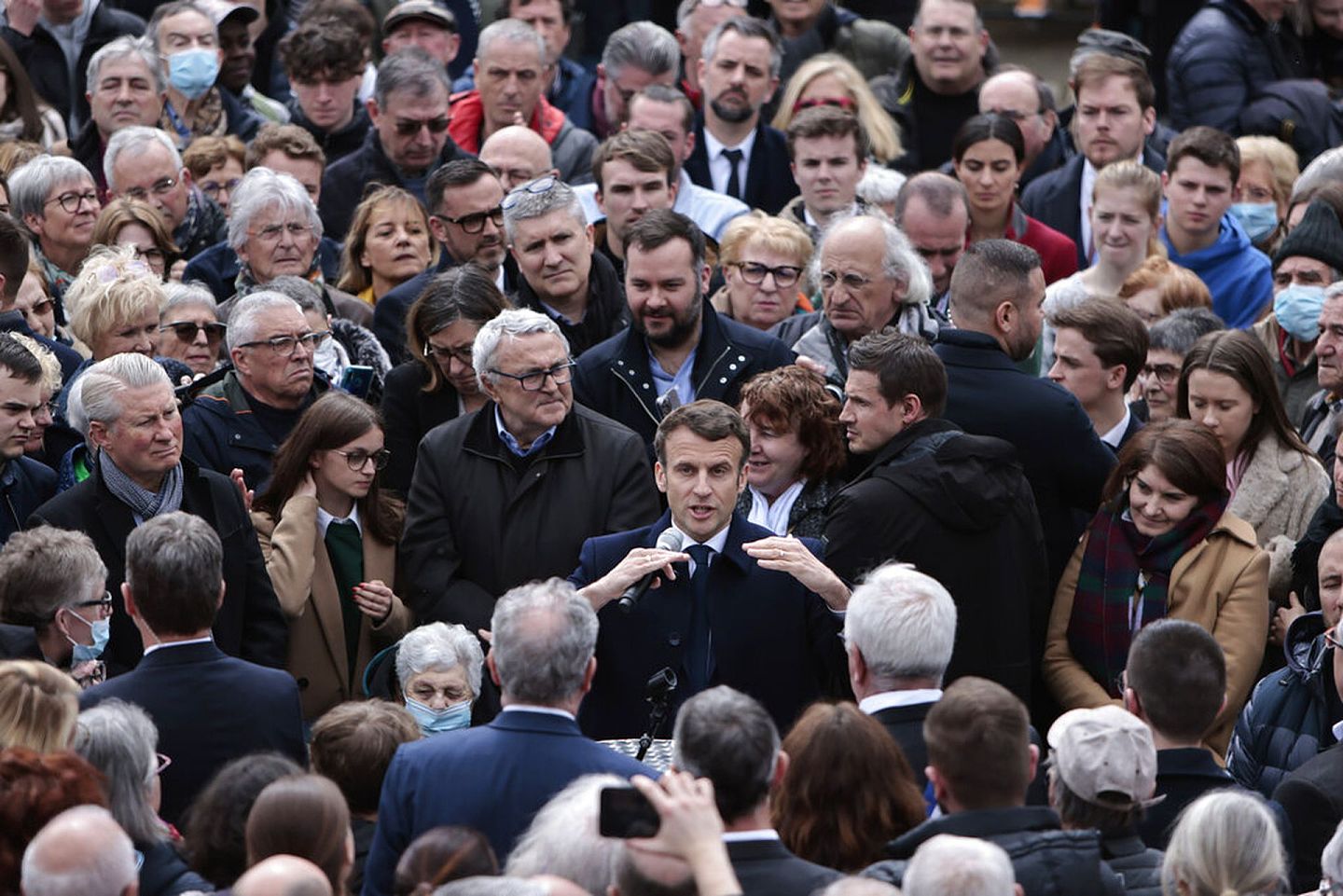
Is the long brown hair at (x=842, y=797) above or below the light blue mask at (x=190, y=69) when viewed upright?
below

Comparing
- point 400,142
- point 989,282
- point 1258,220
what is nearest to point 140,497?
point 989,282

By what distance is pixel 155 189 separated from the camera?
9.30 m

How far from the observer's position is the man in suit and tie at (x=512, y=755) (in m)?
5.06

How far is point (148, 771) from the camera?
5.08 metres

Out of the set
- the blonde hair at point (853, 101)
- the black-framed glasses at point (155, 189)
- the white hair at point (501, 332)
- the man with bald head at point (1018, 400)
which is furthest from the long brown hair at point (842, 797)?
the blonde hair at point (853, 101)

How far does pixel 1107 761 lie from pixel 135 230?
16.9ft

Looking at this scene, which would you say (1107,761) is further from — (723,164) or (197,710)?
(723,164)

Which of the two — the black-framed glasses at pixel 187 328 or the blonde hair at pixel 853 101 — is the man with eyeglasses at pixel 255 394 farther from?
the blonde hair at pixel 853 101

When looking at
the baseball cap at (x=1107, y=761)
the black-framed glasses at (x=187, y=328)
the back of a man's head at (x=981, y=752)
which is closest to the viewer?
the back of a man's head at (x=981, y=752)

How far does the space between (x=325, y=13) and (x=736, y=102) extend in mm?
2359

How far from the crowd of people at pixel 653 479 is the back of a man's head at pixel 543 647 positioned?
11mm

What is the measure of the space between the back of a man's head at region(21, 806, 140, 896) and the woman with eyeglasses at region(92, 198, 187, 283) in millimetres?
4577

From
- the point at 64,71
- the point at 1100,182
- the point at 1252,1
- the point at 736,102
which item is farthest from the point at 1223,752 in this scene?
the point at 64,71

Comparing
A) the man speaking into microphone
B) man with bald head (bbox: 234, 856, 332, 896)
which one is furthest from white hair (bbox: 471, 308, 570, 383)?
man with bald head (bbox: 234, 856, 332, 896)
